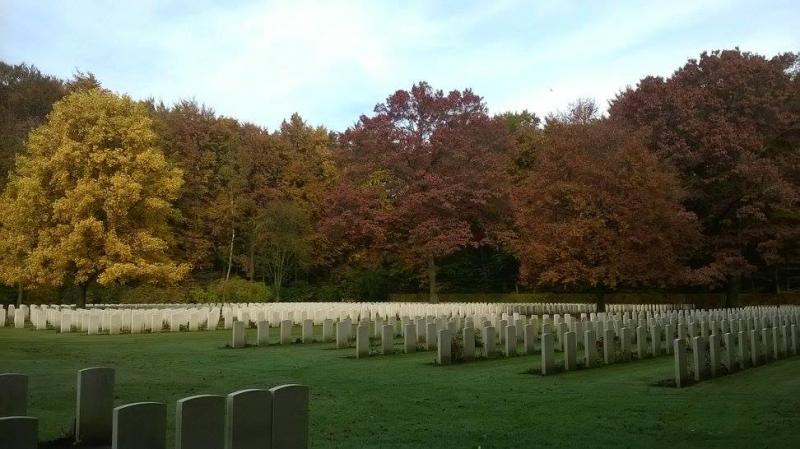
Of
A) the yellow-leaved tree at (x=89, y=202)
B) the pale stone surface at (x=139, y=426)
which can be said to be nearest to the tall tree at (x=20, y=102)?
the yellow-leaved tree at (x=89, y=202)

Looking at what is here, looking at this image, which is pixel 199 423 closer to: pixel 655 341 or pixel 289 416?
pixel 289 416

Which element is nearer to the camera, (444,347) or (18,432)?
(18,432)

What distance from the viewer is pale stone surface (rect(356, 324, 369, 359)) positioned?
45.9ft

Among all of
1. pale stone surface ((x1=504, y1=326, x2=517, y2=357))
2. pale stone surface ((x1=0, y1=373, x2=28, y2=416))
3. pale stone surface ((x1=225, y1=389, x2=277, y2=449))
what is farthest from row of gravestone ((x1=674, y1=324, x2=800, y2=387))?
pale stone surface ((x1=0, y1=373, x2=28, y2=416))

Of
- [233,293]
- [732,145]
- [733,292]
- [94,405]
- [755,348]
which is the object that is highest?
[732,145]

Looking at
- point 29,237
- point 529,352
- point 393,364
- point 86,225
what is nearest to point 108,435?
point 393,364

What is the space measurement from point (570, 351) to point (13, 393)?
28.8 feet

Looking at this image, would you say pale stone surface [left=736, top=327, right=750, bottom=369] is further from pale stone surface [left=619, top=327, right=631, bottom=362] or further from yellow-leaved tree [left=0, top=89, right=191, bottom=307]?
yellow-leaved tree [left=0, top=89, right=191, bottom=307]

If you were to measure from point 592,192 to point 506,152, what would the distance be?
1717 centimetres

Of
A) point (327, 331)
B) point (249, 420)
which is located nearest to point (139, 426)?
point (249, 420)

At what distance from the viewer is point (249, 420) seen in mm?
4379

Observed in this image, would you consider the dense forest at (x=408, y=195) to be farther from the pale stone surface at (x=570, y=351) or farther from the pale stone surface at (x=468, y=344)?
the pale stone surface at (x=570, y=351)

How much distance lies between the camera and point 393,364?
42.4ft

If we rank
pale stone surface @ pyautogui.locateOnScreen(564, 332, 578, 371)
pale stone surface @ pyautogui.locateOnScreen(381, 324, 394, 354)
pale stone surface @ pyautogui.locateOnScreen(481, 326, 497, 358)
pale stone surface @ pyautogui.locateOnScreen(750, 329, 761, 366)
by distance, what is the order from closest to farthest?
pale stone surface @ pyautogui.locateOnScreen(564, 332, 578, 371) → pale stone surface @ pyautogui.locateOnScreen(750, 329, 761, 366) → pale stone surface @ pyautogui.locateOnScreen(481, 326, 497, 358) → pale stone surface @ pyautogui.locateOnScreen(381, 324, 394, 354)
